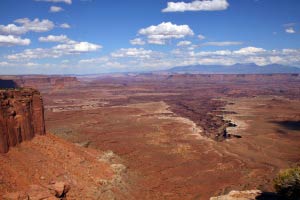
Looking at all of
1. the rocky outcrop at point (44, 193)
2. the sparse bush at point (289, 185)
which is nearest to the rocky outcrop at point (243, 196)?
the sparse bush at point (289, 185)

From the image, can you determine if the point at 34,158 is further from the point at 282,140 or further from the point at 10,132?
the point at 282,140

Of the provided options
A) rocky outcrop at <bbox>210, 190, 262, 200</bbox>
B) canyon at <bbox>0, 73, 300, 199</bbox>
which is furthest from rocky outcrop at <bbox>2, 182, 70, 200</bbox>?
rocky outcrop at <bbox>210, 190, 262, 200</bbox>

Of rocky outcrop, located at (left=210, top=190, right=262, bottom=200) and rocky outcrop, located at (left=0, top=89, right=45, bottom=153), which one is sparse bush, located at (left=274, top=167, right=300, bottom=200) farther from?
rocky outcrop, located at (left=0, top=89, right=45, bottom=153)

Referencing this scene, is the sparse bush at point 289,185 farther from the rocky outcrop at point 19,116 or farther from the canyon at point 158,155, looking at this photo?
the rocky outcrop at point 19,116

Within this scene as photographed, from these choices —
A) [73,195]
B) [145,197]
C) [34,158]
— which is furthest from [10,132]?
[145,197]

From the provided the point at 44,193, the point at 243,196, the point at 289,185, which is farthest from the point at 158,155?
the point at 44,193
